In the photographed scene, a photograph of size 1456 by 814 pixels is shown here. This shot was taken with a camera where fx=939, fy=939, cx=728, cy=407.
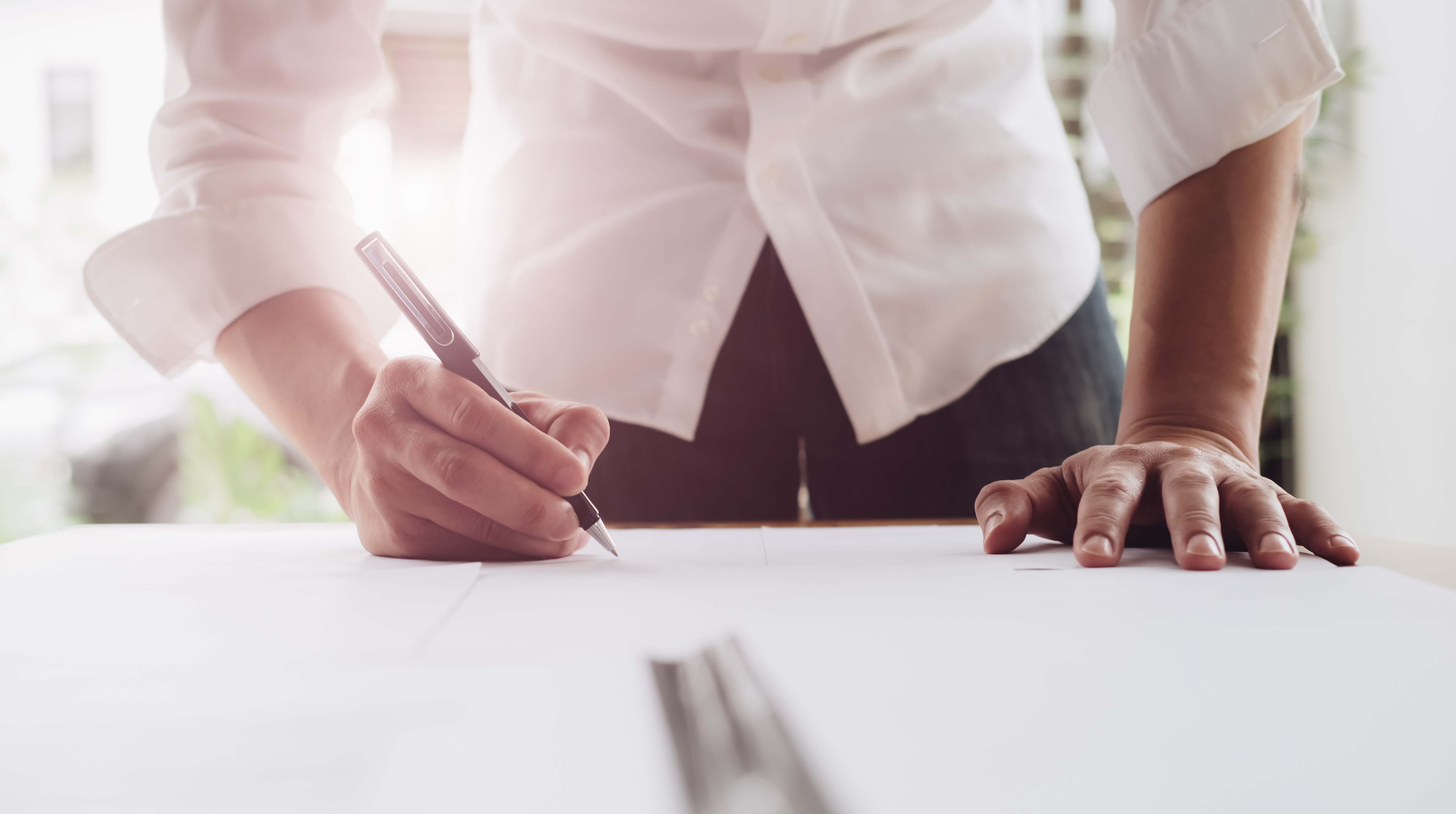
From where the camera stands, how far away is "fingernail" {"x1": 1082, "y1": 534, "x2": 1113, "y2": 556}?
498mm

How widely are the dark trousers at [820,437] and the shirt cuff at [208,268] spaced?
29 centimetres

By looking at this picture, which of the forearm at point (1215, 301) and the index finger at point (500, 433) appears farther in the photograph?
the forearm at point (1215, 301)

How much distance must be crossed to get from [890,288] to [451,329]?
41 centimetres

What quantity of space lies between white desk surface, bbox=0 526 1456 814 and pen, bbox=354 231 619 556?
50 mm

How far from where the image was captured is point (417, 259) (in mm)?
4531

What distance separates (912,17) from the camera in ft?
2.64

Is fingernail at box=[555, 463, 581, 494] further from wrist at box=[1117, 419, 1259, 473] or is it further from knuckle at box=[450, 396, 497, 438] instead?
wrist at box=[1117, 419, 1259, 473]

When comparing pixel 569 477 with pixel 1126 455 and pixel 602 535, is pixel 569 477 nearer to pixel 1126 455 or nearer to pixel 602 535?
pixel 602 535

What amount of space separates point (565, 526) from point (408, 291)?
0.16 m

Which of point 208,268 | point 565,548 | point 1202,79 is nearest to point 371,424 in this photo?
point 565,548

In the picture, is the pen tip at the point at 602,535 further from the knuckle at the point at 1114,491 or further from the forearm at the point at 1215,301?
the forearm at the point at 1215,301

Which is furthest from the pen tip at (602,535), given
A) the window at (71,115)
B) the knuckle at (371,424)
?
the window at (71,115)

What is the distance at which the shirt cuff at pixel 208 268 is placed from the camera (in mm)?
713

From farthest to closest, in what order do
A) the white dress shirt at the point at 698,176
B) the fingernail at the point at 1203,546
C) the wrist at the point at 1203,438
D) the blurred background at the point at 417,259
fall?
1. the blurred background at the point at 417,259
2. the white dress shirt at the point at 698,176
3. the wrist at the point at 1203,438
4. the fingernail at the point at 1203,546
